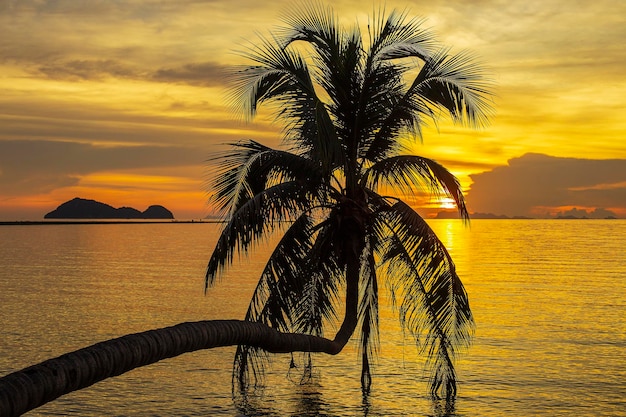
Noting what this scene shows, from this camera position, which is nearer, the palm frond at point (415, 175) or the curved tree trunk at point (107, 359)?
the curved tree trunk at point (107, 359)

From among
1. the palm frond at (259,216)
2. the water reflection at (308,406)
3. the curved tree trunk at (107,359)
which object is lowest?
the water reflection at (308,406)

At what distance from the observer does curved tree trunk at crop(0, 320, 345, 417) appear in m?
6.57

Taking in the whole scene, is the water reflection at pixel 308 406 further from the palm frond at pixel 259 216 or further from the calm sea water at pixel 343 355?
the palm frond at pixel 259 216

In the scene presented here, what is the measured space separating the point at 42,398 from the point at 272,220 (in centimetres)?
901

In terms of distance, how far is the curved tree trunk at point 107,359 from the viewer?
657 centimetres

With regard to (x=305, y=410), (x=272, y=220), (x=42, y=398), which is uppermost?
(x=272, y=220)

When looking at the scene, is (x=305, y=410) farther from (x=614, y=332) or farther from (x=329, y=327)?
(x=614, y=332)

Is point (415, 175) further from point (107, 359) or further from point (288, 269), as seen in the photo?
point (107, 359)

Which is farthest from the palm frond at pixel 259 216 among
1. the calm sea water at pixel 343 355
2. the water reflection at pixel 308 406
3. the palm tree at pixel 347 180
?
the calm sea water at pixel 343 355

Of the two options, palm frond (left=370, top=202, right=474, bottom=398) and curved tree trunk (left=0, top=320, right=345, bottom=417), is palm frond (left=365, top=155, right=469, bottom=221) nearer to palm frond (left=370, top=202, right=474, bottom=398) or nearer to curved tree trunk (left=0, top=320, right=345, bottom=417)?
palm frond (left=370, top=202, right=474, bottom=398)

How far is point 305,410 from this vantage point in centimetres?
1972

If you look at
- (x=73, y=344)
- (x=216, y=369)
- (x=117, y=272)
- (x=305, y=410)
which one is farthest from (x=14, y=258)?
(x=305, y=410)

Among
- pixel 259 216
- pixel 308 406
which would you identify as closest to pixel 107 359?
pixel 259 216

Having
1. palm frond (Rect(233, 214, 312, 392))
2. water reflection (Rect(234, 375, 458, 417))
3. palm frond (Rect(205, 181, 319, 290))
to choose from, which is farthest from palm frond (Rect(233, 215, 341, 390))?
water reflection (Rect(234, 375, 458, 417))
